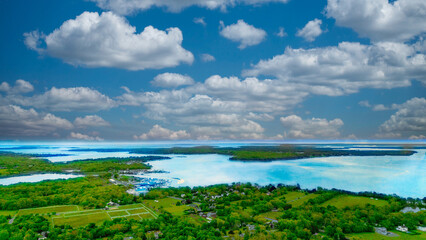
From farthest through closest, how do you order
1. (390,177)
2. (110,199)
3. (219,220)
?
1. (390,177)
2. (110,199)
3. (219,220)

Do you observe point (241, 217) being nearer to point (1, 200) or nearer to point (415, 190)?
point (1, 200)

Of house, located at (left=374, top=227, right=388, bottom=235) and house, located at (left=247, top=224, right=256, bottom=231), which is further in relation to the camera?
house, located at (left=247, top=224, right=256, bottom=231)

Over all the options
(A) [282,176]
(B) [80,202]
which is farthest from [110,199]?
(A) [282,176]

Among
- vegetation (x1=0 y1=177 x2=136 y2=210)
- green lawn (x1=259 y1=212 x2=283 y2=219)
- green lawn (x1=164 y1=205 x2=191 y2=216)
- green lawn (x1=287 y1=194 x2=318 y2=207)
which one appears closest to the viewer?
green lawn (x1=259 y1=212 x2=283 y2=219)

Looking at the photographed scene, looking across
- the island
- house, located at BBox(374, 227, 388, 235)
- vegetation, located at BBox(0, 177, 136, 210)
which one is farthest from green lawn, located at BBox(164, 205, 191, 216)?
house, located at BBox(374, 227, 388, 235)

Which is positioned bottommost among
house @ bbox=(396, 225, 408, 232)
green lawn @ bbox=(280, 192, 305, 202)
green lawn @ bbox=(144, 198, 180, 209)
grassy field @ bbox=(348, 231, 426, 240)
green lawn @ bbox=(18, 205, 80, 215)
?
grassy field @ bbox=(348, 231, 426, 240)

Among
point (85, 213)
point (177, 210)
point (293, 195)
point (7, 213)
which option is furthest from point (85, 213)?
point (293, 195)

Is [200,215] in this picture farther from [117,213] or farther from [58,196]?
[58,196]

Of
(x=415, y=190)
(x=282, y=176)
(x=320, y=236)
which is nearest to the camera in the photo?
(x=320, y=236)

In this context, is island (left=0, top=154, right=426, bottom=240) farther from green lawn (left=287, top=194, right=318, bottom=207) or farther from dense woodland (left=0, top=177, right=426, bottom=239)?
green lawn (left=287, top=194, right=318, bottom=207)
